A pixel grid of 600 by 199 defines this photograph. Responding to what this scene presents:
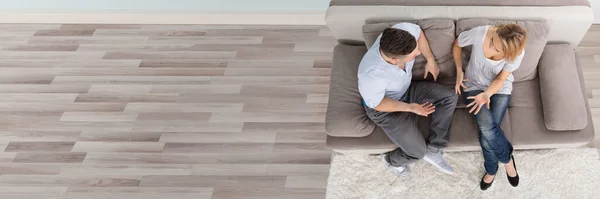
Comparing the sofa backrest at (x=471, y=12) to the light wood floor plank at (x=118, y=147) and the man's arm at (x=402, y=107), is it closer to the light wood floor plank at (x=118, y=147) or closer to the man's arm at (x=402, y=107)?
the man's arm at (x=402, y=107)

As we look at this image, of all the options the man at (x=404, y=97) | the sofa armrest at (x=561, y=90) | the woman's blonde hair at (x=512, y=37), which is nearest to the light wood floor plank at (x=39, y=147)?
the man at (x=404, y=97)

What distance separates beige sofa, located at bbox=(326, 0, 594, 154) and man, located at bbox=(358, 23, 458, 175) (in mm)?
74

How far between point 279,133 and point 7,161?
1.69 meters

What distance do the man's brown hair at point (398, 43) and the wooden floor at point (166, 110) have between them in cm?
96

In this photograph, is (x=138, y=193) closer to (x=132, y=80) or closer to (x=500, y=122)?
(x=132, y=80)

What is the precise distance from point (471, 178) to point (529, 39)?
0.81 metres

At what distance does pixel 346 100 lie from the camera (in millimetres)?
3289

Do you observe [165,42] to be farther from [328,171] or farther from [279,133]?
[328,171]

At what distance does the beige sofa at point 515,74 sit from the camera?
3.13 m

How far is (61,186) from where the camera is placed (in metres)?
3.53

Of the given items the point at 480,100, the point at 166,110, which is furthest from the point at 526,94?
the point at 166,110

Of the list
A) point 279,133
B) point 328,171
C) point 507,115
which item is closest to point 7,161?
point 279,133

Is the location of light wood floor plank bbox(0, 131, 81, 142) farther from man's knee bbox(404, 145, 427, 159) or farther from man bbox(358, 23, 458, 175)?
man's knee bbox(404, 145, 427, 159)

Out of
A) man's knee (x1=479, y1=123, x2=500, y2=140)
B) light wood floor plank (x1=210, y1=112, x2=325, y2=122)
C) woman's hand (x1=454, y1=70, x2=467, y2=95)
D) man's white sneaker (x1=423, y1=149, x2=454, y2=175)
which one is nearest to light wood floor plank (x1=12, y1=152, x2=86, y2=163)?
light wood floor plank (x1=210, y1=112, x2=325, y2=122)
